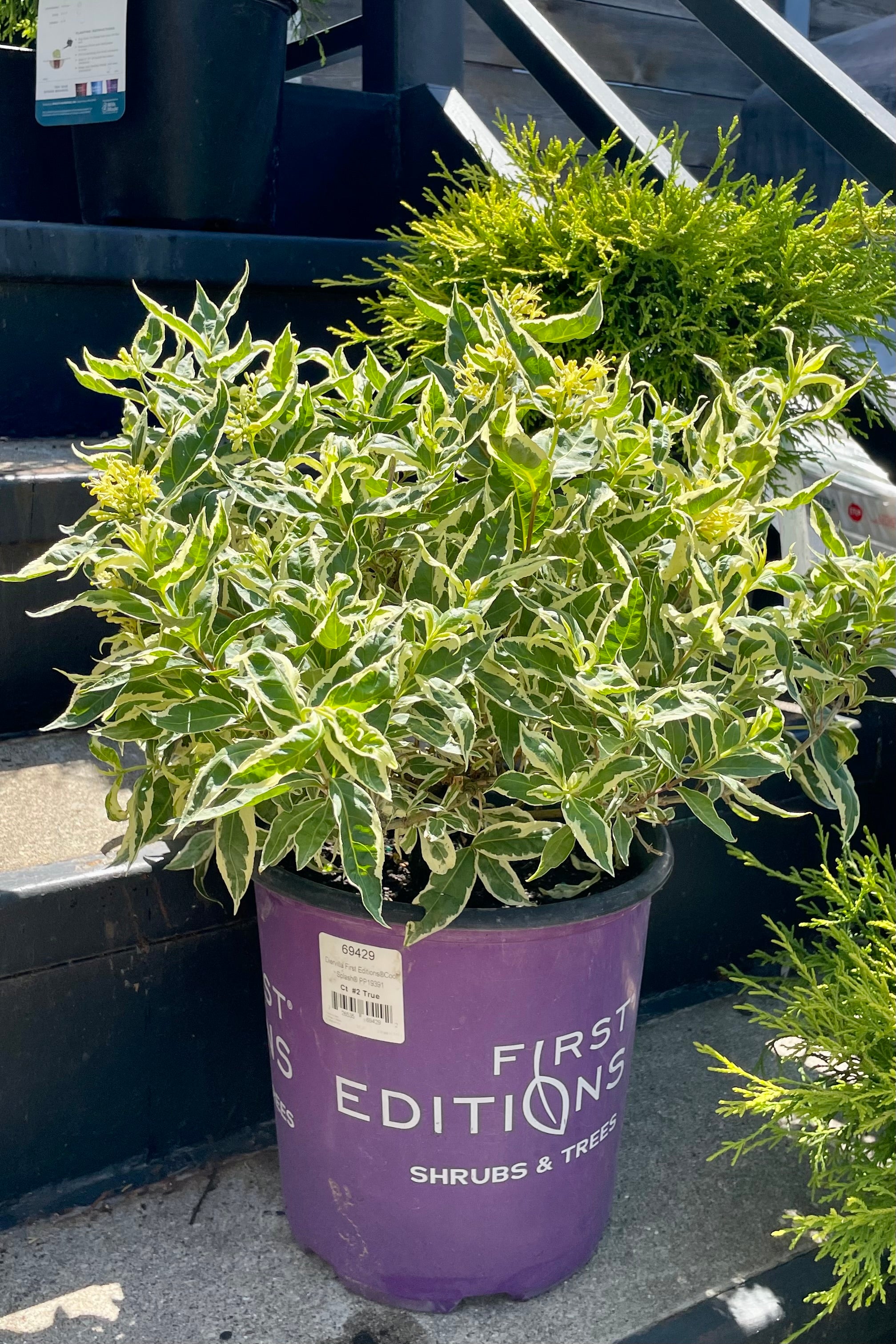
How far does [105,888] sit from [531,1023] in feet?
1.56

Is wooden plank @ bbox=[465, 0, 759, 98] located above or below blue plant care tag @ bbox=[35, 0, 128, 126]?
above

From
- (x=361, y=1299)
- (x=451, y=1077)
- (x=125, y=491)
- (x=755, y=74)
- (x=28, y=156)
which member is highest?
(x=755, y=74)

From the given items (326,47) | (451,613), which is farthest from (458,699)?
(326,47)

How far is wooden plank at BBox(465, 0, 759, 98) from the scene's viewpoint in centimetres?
396

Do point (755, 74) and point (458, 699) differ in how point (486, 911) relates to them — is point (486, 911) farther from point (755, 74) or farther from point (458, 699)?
point (755, 74)

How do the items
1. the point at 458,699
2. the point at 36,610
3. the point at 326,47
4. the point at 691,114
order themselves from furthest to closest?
the point at 691,114, the point at 326,47, the point at 36,610, the point at 458,699

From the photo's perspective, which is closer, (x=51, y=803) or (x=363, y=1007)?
(x=363, y=1007)

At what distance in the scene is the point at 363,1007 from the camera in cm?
108

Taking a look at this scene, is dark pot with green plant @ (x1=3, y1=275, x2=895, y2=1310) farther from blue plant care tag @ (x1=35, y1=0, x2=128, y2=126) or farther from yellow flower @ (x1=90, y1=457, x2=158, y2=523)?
blue plant care tag @ (x1=35, y1=0, x2=128, y2=126)

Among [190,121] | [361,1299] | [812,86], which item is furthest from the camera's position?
[190,121]

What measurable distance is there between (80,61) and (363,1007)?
5.80ft

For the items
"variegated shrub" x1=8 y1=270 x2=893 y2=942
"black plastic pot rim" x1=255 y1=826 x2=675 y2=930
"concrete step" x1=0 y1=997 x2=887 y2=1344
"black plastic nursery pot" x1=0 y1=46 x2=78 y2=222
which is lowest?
"concrete step" x1=0 y1=997 x2=887 y2=1344

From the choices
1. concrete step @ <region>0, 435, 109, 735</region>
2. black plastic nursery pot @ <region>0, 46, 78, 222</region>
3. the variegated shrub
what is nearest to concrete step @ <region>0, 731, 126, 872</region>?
concrete step @ <region>0, 435, 109, 735</region>

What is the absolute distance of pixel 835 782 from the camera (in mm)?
1177
